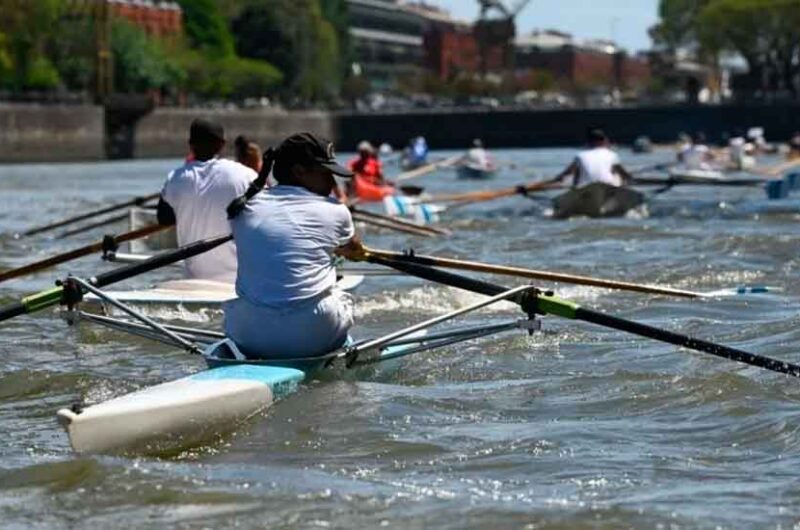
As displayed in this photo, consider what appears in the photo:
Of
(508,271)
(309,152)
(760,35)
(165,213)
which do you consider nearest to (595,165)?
(165,213)

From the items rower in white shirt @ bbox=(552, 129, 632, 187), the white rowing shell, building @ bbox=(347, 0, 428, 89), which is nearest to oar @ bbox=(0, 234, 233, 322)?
the white rowing shell

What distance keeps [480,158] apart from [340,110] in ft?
209

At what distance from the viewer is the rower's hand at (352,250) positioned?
10516mm

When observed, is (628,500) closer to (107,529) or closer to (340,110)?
(107,529)

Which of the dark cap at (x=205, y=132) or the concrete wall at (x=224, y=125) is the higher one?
the dark cap at (x=205, y=132)

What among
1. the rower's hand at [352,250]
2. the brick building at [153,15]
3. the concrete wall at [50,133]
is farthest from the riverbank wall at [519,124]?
the rower's hand at [352,250]

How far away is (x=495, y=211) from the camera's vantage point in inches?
1251

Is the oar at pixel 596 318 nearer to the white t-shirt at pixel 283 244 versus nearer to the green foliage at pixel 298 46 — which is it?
the white t-shirt at pixel 283 244

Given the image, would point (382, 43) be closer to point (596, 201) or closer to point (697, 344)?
point (596, 201)

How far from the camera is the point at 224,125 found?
8625 cm

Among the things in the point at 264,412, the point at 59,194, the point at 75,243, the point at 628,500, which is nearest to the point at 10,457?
the point at 264,412

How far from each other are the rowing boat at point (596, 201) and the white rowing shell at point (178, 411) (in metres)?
17.5

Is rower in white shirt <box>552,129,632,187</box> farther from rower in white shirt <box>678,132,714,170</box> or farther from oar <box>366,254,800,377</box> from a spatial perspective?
rower in white shirt <box>678,132,714,170</box>

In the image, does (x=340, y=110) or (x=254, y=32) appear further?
(x=254, y=32)
